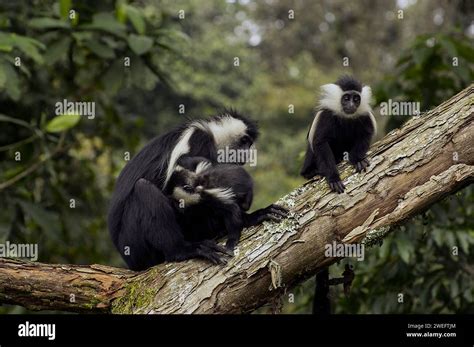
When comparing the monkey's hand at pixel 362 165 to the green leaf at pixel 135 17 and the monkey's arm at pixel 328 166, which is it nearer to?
the monkey's arm at pixel 328 166

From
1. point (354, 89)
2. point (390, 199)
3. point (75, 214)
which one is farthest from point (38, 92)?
point (390, 199)

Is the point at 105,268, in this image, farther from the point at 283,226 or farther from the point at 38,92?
the point at 38,92

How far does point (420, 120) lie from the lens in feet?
16.1

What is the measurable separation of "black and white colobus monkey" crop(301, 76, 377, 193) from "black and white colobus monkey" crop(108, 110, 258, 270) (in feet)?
2.20

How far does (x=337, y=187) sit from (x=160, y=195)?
4.60 feet

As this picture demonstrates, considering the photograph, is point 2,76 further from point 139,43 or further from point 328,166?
point 328,166

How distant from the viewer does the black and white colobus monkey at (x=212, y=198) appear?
4.98m

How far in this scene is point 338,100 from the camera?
6363mm

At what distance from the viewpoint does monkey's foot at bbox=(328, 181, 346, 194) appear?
4.73 meters

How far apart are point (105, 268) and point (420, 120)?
2.58 meters

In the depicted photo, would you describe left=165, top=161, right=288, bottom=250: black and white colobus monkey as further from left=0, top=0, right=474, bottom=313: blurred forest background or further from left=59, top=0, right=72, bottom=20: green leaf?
left=59, top=0, right=72, bottom=20: green leaf

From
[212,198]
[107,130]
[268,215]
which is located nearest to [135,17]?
[107,130]

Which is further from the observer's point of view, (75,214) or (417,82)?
(75,214)

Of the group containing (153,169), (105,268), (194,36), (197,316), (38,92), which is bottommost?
(197,316)
